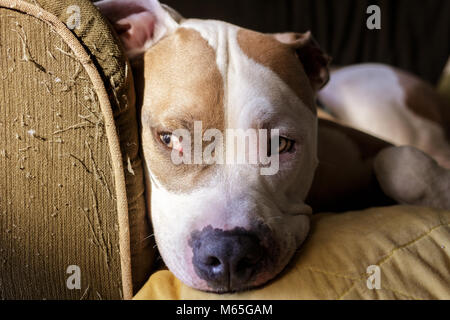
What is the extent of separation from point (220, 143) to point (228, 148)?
0.08 ft

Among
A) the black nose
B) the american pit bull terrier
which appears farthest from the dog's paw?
the black nose

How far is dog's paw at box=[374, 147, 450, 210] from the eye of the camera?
1396 millimetres

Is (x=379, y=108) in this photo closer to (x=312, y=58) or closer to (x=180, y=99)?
(x=312, y=58)

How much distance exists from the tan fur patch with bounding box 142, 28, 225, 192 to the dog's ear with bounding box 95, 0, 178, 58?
0.11 meters

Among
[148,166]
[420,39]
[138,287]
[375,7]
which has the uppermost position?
[375,7]

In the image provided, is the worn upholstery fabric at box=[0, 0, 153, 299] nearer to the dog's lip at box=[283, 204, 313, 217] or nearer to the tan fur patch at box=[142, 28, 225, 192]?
the tan fur patch at box=[142, 28, 225, 192]

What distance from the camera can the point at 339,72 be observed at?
8.47 ft

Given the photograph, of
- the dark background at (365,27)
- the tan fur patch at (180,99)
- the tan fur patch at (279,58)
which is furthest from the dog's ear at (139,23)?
the dark background at (365,27)

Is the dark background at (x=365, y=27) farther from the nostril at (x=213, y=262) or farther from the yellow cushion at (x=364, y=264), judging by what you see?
the nostril at (x=213, y=262)

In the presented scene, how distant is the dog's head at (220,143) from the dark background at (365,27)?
54.3 inches

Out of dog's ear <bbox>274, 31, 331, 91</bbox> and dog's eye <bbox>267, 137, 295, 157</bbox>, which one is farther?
dog's ear <bbox>274, 31, 331, 91</bbox>
